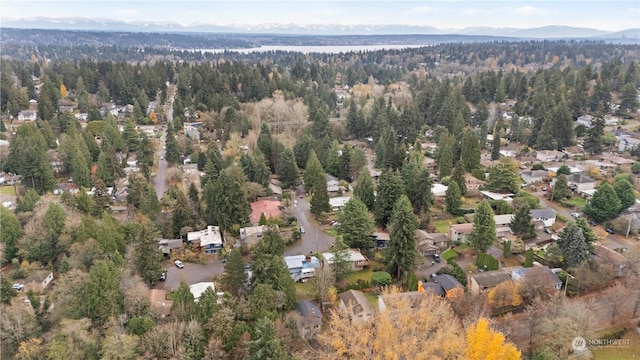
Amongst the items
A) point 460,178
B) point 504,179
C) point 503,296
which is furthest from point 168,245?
point 504,179

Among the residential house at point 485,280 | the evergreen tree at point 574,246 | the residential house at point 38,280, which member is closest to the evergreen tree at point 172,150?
the residential house at point 38,280

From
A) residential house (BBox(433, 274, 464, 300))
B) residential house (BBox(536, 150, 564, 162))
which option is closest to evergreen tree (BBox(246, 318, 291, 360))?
residential house (BBox(433, 274, 464, 300))

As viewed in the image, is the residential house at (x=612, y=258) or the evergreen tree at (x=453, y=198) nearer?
the residential house at (x=612, y=258)

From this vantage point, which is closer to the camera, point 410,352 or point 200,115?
point 410,352

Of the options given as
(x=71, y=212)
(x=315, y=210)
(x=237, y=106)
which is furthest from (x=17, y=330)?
(x=237, y=106)

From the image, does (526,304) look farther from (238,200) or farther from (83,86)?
(83,86)

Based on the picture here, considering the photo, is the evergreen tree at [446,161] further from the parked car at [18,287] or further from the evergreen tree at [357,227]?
the parked car at [18,287]
